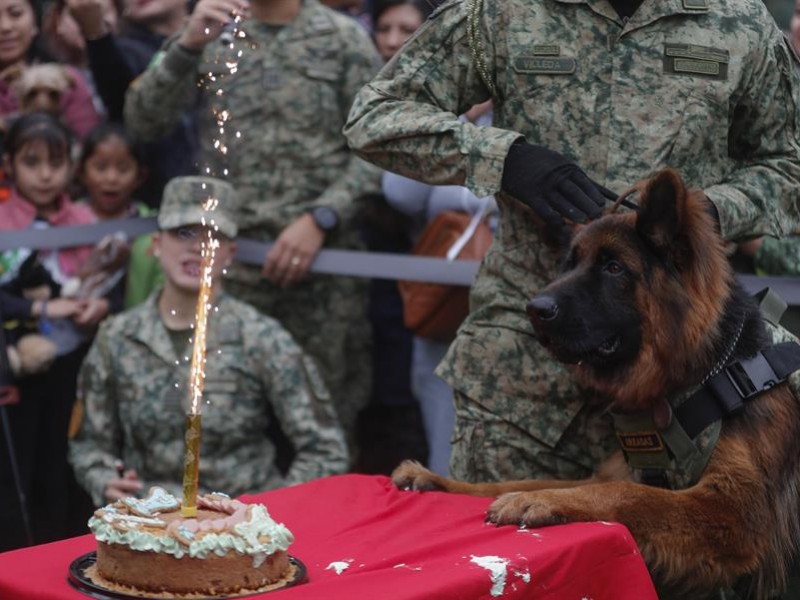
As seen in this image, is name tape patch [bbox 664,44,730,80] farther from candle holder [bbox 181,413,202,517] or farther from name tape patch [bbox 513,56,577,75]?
candle holder [bbox 181,413,202,517]

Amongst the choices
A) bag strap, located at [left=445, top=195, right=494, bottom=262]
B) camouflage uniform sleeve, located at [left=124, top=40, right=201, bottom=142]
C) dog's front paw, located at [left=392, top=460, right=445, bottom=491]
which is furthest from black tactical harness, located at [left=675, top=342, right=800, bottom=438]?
camouflage uniform sleeve, located at [left=124, top=40, right=201, bottom=142]

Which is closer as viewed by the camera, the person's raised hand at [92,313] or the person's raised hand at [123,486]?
the person's raised hand at [123,486]

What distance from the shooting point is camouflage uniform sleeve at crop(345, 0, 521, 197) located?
3.69m

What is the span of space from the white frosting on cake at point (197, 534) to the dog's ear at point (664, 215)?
116cm

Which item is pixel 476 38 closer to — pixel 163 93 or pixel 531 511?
pixel 531 511

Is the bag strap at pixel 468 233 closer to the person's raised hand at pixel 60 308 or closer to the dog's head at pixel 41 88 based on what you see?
the person's raised hand at pixel 60 308

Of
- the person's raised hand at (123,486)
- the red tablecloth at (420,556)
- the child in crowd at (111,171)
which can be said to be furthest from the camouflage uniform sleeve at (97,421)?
the red tablecloth at (420,556)

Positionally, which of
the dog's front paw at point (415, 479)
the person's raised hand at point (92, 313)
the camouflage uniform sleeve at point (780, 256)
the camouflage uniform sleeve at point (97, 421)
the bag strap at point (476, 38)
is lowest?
the camouflage uniform sleeve at point (97, 421)

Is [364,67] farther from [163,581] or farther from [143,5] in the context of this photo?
[163,581]

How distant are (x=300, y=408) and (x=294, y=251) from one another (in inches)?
30.0

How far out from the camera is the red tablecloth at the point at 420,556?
269cm

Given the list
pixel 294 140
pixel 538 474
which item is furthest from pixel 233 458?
pixel 538 474

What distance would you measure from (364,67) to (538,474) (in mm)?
2666

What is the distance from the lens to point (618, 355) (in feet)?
11.0
